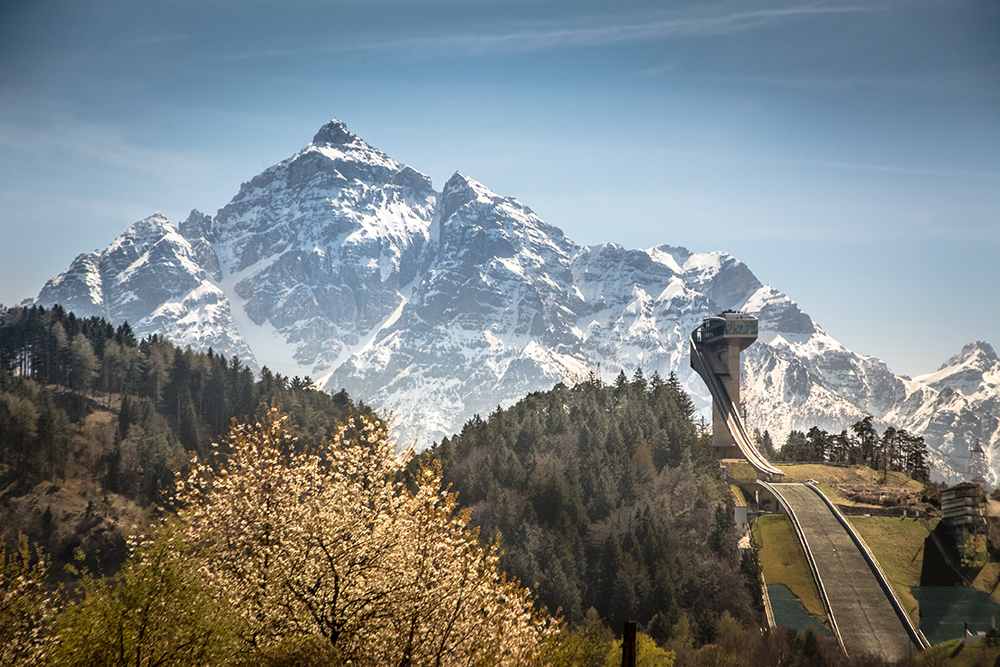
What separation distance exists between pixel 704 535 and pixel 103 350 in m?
114

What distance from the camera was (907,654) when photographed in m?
68.2

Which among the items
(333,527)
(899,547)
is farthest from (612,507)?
(333,527)

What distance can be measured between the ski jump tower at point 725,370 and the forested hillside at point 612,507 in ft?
16.0

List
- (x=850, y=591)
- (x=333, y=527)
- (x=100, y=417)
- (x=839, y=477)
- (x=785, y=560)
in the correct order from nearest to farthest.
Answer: (x=333, y=527), (x=850, y=591), (x=785, y=560), (x=839, y=477), (x=100, y=417)

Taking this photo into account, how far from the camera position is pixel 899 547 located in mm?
83312

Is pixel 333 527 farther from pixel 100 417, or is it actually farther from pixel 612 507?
pixel 100 417

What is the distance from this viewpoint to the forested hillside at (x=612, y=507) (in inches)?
3337

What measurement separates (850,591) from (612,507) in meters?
34.0

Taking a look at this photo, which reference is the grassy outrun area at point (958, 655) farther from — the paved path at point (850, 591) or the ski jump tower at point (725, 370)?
the ski jump tower at point (725, 370)

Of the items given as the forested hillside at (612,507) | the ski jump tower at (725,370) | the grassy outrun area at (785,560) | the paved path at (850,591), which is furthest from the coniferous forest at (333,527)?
the paved path at (850,591)

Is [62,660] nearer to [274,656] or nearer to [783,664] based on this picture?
[274,656]

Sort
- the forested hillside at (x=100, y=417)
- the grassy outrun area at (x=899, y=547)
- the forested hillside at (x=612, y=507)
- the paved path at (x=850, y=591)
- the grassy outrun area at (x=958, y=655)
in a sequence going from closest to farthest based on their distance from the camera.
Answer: the grassy outrun area at (x=958, y=655) < the paved path at (x=850, y=591) < the grassy outrun area at (x=899, y=547) < the forested hillside at (x=612, y=507) < the forested hillside at (x=100, y=417)

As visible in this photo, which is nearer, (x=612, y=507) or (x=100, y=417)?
(x=612, y=507)

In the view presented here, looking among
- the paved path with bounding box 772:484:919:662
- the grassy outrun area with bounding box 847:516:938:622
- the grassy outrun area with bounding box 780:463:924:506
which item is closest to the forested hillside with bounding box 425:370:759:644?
the paved path with bounding box 772:484:919:662
